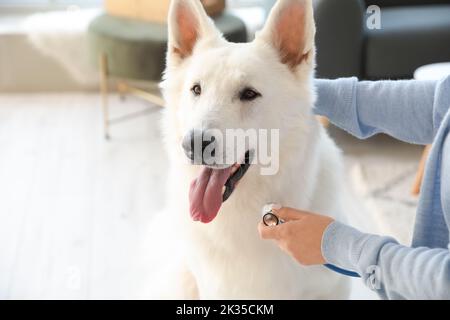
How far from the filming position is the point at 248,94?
1381mm

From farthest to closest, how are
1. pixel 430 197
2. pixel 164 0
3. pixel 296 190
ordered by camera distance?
1. pixel 164 0
2. pixel 296 190
3. pixel 430 197

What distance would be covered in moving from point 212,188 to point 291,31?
1.42 ft

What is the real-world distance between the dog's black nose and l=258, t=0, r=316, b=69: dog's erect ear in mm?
339

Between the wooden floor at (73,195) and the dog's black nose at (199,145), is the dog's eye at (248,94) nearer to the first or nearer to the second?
the dog's black nose at (199,145)

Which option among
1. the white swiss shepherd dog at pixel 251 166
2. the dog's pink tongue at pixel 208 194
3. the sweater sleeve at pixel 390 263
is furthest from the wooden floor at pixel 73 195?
the sweater sleeve at pixel 390 263

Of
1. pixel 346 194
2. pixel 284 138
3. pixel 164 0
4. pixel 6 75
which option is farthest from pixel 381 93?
pixel 6 75

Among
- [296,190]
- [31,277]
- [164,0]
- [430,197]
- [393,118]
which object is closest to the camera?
[430,197]

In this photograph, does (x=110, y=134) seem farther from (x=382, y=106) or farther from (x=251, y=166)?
(x=382, y=106)

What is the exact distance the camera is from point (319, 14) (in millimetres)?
2756

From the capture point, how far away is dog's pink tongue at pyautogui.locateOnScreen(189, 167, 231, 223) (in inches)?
53.6

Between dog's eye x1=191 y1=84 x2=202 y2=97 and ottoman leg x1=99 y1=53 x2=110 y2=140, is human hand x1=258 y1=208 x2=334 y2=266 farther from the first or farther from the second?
ottoman leg x1=99 y1=53 x2=110 y2=140

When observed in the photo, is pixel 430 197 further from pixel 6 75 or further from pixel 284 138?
pixel 6 75

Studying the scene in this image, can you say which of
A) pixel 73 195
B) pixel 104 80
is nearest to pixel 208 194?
pixel 73 195

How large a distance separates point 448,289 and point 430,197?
0.86 feet
